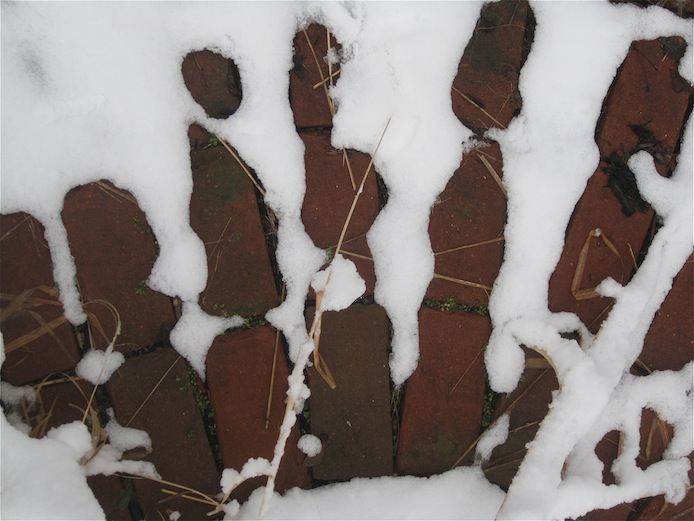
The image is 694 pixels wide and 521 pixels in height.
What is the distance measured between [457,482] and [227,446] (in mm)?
507

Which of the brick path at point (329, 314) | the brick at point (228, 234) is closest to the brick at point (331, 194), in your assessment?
the brick path at point (329, 314)

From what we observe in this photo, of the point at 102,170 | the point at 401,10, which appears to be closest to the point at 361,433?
the point at 102,170

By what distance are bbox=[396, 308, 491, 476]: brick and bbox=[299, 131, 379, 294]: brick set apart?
24cm

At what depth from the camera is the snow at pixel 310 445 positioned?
1190mm

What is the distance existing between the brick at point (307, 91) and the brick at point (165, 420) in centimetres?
57

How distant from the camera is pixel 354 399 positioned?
1188 millimetres

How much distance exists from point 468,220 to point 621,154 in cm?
35

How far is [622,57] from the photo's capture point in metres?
1.16

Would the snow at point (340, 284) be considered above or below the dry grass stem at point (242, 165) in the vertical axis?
below

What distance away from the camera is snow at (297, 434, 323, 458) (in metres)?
1.19

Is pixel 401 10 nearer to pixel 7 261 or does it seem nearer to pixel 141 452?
pixel 7 261

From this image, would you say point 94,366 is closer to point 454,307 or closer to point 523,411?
point 454,307

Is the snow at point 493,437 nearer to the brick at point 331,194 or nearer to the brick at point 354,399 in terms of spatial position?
the brick at point 354,399

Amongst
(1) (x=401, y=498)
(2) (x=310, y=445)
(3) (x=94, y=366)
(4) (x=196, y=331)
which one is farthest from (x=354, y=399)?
(3) (x=94, y=366)
